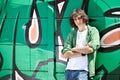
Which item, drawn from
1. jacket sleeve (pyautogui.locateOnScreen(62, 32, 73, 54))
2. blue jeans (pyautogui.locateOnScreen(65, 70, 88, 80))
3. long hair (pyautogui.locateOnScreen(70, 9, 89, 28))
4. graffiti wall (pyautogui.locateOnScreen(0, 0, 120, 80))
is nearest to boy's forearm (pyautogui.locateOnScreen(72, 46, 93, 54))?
jacket sleeve (pyautogui.locateOnScreen(62, 32, 73, 54))

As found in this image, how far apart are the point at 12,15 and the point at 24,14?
0.69 ft

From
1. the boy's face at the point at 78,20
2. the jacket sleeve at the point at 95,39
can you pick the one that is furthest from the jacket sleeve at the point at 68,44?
the jacket sleeve at the point at 95,39

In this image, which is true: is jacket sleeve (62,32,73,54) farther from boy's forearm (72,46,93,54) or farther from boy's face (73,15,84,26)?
boy's face (73,15,84,26)

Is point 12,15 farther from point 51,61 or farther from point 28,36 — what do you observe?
point 51,61

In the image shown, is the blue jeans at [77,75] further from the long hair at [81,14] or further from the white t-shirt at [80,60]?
the long hair at [81,14]

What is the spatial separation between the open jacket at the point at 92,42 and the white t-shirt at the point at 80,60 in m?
0.05

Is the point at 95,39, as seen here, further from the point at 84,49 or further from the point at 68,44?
the point at 68,44

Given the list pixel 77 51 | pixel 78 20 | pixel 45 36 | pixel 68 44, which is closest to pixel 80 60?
pixel 77 51

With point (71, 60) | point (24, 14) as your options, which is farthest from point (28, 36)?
point (71, 60)

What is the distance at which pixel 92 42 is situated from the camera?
243 inches

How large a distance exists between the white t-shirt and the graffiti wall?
18.0 inches

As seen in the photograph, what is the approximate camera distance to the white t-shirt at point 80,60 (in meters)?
6.22

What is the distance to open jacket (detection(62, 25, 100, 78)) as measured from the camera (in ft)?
20.3

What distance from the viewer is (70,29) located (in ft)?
22.4
